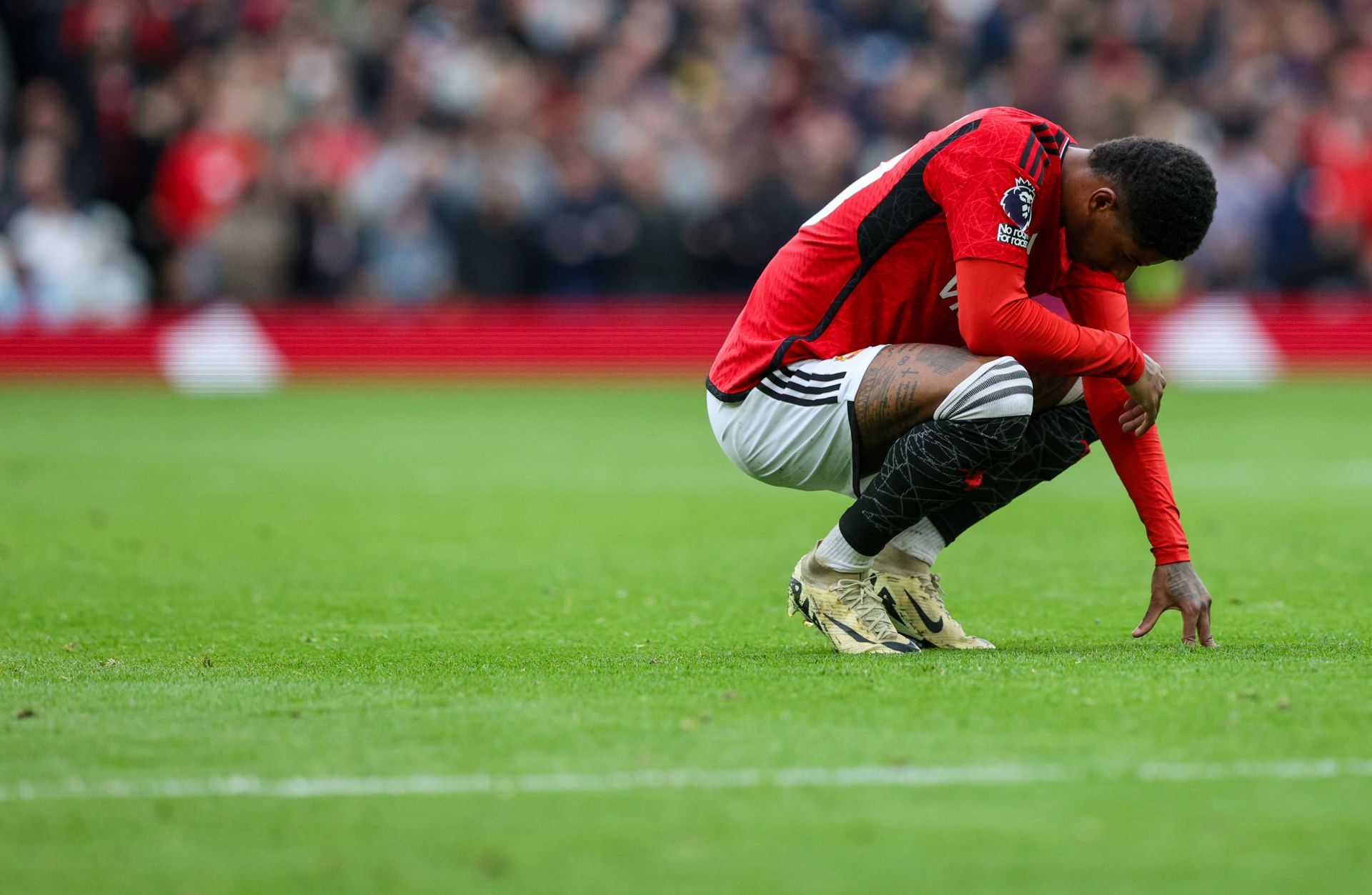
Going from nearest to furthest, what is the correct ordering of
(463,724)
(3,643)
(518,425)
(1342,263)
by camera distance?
(463,724) < (3,643) < (518,425) < (1342,263)

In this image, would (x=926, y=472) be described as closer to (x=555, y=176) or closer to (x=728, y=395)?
(x=728, y=395)

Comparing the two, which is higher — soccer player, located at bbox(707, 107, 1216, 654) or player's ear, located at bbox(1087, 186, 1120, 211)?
player's ear, located at bbox(1087, 186, 1120, 211)

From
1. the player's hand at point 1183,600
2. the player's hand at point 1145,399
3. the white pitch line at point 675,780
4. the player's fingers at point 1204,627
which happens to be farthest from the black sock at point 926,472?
the white pitch line at point 675,780

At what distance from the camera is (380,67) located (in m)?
19.2

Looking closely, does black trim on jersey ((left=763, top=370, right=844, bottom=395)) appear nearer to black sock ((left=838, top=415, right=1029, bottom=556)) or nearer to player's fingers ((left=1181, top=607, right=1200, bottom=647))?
black sock ((left=838, top=415, right=1029, bottom=556))

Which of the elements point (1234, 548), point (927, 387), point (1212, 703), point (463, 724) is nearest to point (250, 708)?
point (463, 724)

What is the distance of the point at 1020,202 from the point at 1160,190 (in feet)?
1.15

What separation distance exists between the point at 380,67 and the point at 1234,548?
1353 cm

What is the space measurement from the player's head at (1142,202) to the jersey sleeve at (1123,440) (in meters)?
0.29

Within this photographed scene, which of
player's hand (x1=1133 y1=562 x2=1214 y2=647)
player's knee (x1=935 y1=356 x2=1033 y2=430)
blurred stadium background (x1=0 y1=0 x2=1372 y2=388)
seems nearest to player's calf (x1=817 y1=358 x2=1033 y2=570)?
player's knee (x1=935 y1=356 x2=1033 y2=430)

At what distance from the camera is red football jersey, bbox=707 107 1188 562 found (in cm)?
468

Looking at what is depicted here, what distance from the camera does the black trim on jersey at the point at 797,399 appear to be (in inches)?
196

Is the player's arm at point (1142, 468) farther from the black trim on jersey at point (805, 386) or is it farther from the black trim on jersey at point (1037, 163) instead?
the black trim on jersey at point (805, 386)

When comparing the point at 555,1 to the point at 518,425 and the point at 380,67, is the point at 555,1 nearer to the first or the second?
the point at 380,67
